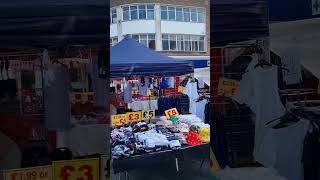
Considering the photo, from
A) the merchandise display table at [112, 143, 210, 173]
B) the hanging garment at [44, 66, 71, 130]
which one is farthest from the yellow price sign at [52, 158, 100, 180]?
the merchandise display table at [112, 143, 210, 173]

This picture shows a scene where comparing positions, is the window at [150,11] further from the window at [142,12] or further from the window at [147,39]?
the window at [147,39]

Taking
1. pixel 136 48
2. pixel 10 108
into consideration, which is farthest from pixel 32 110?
pixel 136 48

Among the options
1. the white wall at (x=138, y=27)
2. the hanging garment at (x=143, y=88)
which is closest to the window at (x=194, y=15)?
the white wall at (x=138, y=27)

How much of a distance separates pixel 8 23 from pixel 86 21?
1.26ft

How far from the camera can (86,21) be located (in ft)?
8.34

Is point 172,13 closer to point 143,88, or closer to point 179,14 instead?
point 179,14

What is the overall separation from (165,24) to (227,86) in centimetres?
3616

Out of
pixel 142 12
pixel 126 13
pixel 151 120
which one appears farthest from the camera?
pixel 126 13

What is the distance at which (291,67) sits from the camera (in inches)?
108

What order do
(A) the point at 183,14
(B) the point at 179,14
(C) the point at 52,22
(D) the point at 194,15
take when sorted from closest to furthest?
(C) the point at 52,22 → (B) the point at 179,14 → (A) the point at 183,14 → (D) the point at 194,15

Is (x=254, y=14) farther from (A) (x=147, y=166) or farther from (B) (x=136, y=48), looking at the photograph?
(B) (x=136, y=48)

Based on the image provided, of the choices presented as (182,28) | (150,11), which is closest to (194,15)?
(182,28)

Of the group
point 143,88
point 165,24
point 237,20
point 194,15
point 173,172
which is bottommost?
point 173,172

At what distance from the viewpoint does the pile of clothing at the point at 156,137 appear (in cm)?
506
